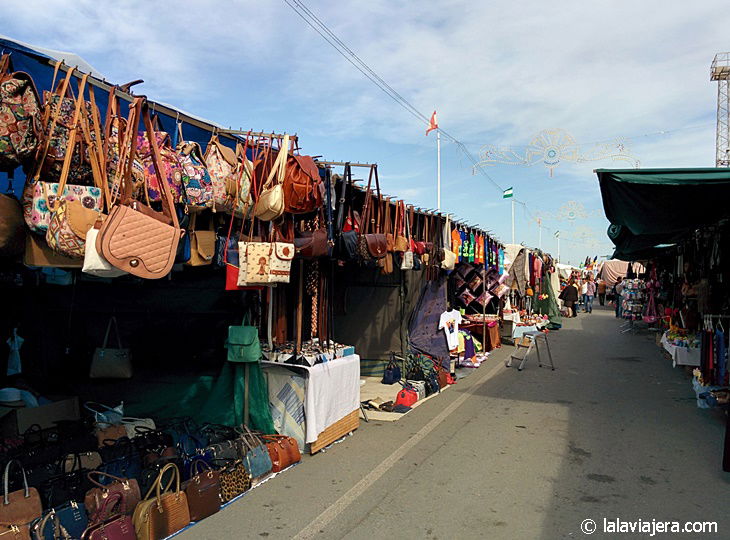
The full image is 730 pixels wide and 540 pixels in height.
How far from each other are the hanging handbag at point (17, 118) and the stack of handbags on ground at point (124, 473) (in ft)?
7.01

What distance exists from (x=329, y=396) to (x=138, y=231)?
10.8ft

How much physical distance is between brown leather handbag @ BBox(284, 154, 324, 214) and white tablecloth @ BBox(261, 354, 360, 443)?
1.73 m

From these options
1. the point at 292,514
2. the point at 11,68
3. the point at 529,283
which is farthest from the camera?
the point at 529,283

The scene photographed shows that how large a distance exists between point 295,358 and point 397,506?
1.93m

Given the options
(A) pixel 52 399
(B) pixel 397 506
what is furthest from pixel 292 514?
(A) pixel 52 399

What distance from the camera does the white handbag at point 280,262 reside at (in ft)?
15.7

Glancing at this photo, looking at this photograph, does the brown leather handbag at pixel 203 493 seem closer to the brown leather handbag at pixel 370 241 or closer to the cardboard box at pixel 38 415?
the cardboard box at pixel 38 415

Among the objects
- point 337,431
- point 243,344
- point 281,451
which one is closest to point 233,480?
point 281,451

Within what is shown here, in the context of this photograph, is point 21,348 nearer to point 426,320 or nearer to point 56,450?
point 56,450

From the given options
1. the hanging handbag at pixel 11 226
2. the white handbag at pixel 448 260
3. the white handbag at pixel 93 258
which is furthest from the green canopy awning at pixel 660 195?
the hanging handbag at pixel 11 226

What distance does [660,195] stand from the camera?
5.60 meters

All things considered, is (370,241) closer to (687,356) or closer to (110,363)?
(110,363)

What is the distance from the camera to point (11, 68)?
3383mm

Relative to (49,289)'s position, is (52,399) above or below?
below
